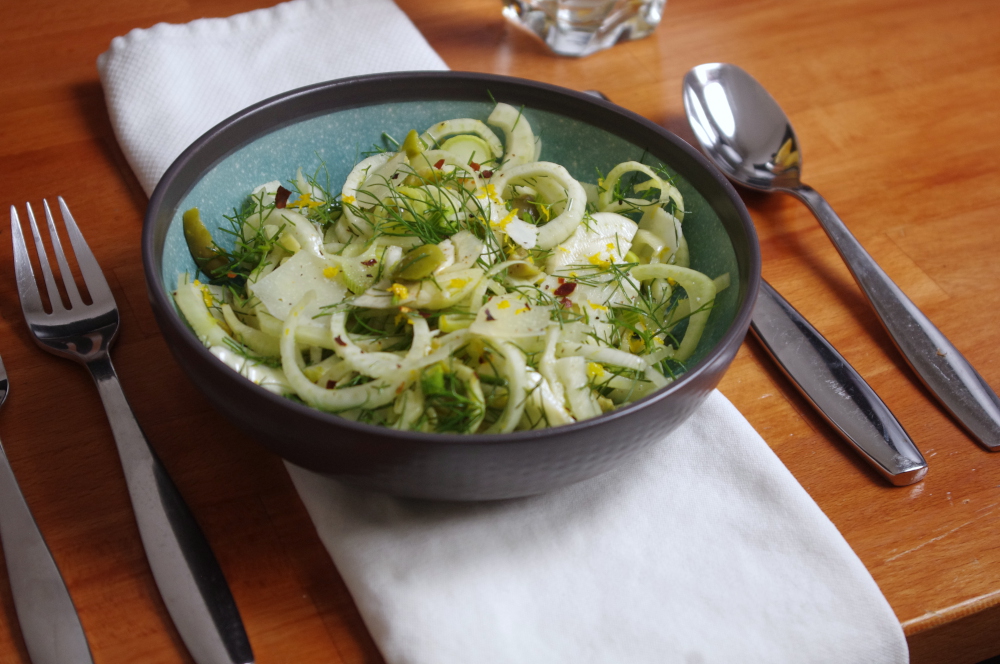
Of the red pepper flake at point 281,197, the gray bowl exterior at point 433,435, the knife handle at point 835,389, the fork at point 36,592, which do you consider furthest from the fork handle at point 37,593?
the knife handle at point 835,389

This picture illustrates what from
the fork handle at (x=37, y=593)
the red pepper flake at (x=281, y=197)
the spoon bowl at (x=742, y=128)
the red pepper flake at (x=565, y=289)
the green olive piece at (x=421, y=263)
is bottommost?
the fork handle at (x=37, y=593)

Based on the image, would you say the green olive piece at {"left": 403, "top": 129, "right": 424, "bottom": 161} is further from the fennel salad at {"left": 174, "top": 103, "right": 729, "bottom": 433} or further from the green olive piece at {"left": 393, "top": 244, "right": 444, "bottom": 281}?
the green olive piece at {"left": 393, "top": 244, "right": 444, "bottom": 281}

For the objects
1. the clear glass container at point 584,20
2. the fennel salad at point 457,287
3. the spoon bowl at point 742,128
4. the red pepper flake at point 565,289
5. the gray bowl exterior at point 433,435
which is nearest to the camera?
the gray bowl exterior at point 433,435

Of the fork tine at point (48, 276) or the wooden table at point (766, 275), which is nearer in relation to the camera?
the wooden table at point (766, 275)

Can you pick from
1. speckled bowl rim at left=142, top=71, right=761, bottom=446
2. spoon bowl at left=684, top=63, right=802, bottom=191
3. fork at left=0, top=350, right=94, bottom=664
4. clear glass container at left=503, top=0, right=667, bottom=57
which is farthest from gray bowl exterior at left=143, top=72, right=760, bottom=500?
clear glass container at left=503, top=0, right=667, bottom=57

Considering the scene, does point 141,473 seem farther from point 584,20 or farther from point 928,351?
point 584,20

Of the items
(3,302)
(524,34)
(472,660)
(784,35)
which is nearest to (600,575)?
(472,660)

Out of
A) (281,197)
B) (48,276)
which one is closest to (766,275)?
(281,197)

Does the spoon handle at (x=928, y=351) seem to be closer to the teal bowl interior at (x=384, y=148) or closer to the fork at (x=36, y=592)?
the teal bowl interior at (x=384, y=148)
